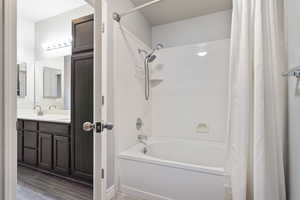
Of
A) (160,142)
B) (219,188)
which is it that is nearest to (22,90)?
(160,142)

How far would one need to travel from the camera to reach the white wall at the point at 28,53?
2.98 m

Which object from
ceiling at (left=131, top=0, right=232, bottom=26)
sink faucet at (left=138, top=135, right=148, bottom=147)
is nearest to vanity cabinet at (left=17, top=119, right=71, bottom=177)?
sink faucet at (left=138, top=135, right=148, bottom=147)

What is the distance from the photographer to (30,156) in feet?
7.84

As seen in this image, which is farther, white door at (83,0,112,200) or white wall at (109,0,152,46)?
white wall at (109,0,152,46)

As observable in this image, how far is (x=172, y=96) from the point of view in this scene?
2631 millimetres

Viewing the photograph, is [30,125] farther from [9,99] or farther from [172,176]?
[172,176]

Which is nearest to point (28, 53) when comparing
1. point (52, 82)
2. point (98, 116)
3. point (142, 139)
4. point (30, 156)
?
point (52, 82)

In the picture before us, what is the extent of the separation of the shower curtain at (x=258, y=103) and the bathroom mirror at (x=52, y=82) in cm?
281

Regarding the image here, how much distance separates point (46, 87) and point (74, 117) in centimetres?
149

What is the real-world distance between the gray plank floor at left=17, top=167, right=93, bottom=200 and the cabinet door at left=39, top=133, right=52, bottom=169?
16 cm

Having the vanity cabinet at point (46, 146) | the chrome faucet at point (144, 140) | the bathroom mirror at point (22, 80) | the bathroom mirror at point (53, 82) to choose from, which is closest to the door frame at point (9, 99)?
the vanity cabinet at point (46, 146)

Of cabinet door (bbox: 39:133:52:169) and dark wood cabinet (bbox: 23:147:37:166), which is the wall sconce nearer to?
cabinet door (bbox: 39:133:52:169)

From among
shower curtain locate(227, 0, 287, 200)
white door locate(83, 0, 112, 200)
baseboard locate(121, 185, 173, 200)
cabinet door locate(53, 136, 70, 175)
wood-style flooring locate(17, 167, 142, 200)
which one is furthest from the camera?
cabinet door locate(53, 136, 70, 175)

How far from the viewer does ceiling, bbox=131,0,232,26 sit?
222 centimetres
